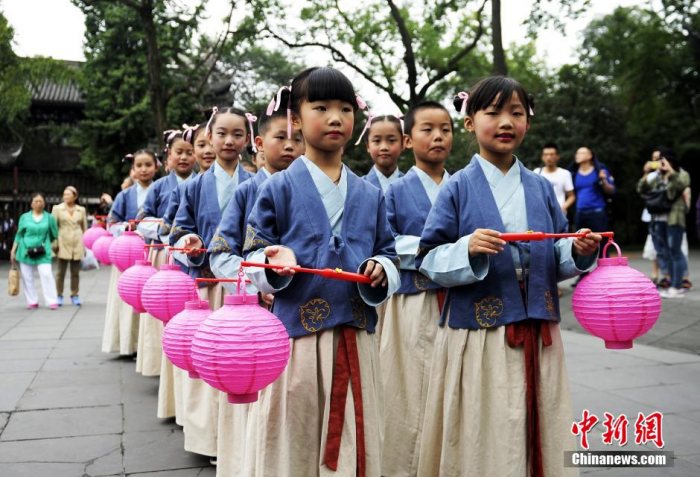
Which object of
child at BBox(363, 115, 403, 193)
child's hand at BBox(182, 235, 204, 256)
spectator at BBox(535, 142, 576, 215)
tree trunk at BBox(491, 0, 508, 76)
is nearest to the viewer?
child's hand at BBox(182, 235, 204, 256)

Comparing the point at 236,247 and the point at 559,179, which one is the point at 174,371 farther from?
the point at 559,179

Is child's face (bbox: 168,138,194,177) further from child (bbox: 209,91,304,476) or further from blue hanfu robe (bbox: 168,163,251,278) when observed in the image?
child (bbox: 209,91,304,476)

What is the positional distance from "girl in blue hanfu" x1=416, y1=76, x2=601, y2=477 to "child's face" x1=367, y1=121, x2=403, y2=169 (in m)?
1.61

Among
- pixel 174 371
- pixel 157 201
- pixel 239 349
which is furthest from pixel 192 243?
pixel 157 201

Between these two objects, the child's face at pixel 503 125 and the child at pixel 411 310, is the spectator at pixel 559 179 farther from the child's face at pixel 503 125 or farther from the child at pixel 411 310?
the child's face at pixel 503 125

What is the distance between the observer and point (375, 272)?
2396 millimetres

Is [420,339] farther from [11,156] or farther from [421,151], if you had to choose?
[11,156]

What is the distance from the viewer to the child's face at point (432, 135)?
12.6ft

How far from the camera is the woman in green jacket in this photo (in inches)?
422

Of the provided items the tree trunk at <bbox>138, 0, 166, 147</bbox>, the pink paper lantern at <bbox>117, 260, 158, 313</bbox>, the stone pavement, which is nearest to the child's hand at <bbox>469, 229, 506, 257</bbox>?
the stone pavement

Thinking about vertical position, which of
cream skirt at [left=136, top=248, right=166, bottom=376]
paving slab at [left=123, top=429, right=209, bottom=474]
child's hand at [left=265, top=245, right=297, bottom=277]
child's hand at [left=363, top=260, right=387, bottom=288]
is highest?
child's hand at [left=265, top=245, right=297, bottom=277]

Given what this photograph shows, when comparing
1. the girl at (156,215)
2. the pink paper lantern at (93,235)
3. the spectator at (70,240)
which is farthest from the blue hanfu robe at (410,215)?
the spectator at (70,240)

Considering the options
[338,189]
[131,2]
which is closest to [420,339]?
[338,189]

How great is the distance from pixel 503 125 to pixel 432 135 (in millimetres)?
1027
